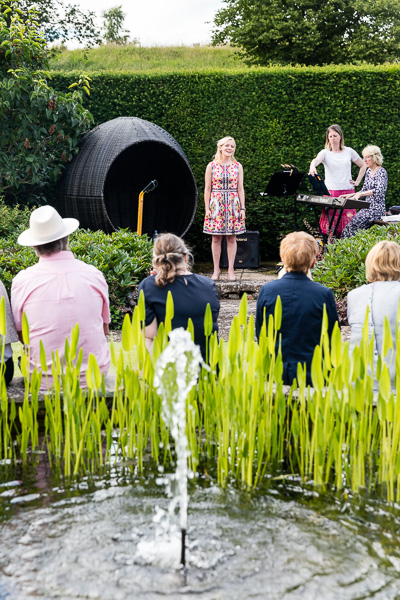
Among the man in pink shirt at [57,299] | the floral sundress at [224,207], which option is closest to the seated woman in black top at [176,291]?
the man in pink shirt at [57,299]

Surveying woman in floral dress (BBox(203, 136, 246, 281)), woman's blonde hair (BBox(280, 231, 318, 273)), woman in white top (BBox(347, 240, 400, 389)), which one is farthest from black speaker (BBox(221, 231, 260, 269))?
woman in white top (BBox(347, 240, 400, 389))

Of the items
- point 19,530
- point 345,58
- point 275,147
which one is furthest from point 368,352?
point 345,58

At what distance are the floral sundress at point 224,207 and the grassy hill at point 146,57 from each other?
1873cm

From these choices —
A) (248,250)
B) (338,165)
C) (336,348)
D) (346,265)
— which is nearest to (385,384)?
(336,348)

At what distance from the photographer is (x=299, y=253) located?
339cm

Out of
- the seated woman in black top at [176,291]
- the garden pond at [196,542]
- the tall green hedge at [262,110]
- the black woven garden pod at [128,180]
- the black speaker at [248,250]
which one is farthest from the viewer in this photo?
the tall green hedge at [262,110]

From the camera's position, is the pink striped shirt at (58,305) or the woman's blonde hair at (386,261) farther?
the woman's blonde hair at (386,261)

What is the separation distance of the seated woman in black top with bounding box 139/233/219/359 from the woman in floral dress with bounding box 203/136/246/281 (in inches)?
182

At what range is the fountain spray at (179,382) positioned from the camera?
88.0 inches

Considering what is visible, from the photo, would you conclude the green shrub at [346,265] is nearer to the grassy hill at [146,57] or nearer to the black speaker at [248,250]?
the black speaker at [248,250]

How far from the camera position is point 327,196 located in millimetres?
8203

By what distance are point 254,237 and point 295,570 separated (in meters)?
7.43

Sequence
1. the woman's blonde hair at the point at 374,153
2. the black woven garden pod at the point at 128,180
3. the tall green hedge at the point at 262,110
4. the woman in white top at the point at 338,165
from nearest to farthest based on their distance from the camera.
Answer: the black woven garden pod at the point at 128,180 < the woman's blonde hair at the point at 374,153 < the woman in white top at the point at 338,165 < the tall green hedge at the point at 262,110

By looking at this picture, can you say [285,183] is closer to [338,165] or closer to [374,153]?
[338,165]
